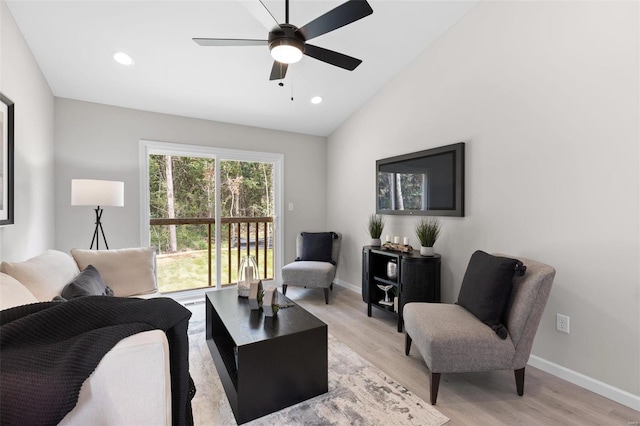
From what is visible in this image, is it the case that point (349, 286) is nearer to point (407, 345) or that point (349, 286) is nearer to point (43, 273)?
point (407, 345)

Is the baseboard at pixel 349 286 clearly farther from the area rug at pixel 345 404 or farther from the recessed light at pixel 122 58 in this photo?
the recessed light at pixel 122 58

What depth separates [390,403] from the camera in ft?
5.85

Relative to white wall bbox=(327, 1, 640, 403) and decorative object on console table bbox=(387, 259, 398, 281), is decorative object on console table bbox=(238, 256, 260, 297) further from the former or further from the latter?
white wall bbox=(327, 1, 640, 403)

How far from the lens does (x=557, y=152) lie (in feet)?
6.82

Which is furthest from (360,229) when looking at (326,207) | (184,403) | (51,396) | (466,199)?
(51,396)

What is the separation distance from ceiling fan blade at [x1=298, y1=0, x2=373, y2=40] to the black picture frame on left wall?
2088 millimetres

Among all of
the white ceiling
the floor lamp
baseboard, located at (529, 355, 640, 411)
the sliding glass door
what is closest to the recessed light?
the white ceiling

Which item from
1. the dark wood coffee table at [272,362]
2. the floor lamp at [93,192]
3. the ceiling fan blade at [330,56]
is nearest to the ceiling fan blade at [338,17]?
the ceiling fan blade at [330,56]

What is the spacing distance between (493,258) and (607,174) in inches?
34.3

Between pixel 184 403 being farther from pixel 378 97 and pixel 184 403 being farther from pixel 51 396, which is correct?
pixel 378 97

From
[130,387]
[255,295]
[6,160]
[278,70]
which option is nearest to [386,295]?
[255,295]

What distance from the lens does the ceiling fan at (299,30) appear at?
61.2 inches

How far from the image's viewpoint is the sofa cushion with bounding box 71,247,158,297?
2301mm

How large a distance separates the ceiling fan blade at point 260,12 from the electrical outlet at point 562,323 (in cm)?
276
